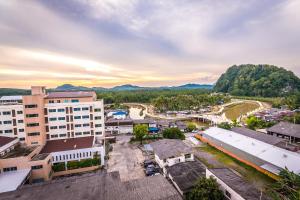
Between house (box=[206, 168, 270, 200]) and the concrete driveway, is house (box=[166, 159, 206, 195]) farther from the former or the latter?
the concrete driveway

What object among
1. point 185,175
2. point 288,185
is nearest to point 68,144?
point 185,175

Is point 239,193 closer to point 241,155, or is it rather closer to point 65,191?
point 241,155

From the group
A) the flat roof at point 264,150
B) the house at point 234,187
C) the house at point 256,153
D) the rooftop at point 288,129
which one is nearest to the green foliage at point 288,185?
the house at point 234,187

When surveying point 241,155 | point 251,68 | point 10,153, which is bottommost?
point 241,155

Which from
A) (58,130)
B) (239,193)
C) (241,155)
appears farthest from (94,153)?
(241,155)

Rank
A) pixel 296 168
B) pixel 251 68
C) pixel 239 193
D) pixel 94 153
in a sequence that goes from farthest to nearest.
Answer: pixel 251 68 → pixel 94 153 → pixel 296 168 → pixel 239 193

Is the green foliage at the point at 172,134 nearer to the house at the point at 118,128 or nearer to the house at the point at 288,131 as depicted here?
the house at the point at 118,128

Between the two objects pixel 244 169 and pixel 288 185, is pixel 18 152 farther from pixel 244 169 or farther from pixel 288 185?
pixel 288 185
